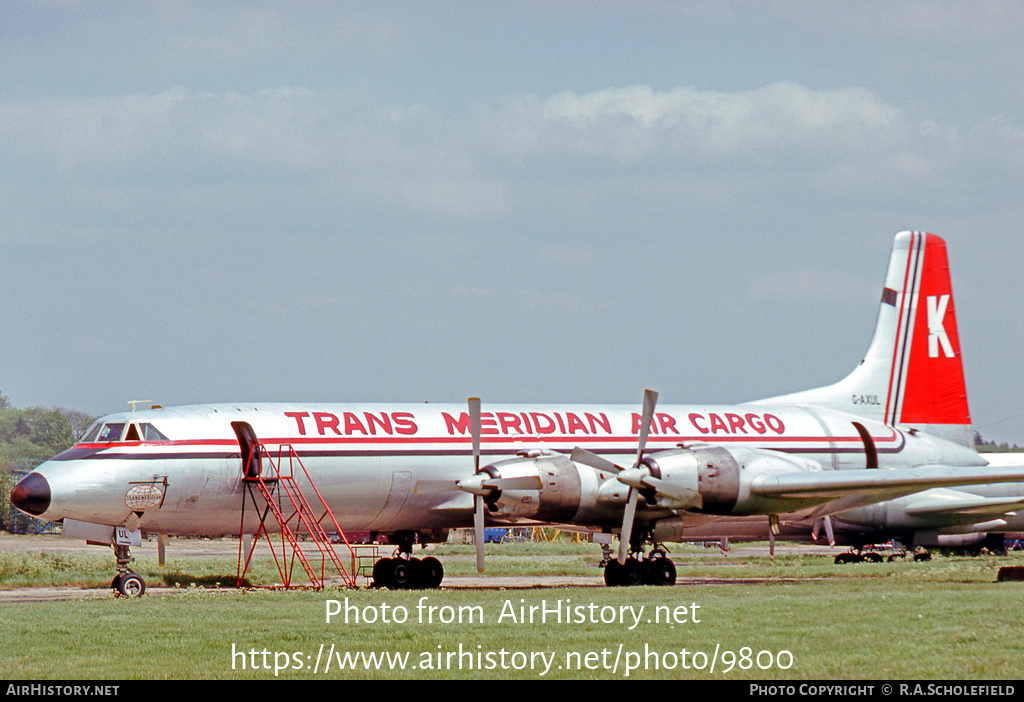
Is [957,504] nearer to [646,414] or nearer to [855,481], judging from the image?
[855,481]

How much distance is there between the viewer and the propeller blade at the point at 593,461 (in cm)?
2675

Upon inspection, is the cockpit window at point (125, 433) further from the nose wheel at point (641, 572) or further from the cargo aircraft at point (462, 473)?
the nose wheel at point (641, 572)

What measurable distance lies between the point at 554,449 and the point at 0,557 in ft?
68.2

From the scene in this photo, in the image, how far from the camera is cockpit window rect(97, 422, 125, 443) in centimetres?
2527

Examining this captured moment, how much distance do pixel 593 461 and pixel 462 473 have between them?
303 cm

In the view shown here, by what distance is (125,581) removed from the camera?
24.7 metres

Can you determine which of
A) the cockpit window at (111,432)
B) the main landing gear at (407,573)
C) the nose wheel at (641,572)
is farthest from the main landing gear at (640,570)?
the cockpit window at (111,432)

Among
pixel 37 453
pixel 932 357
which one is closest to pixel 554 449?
pixel 932 357

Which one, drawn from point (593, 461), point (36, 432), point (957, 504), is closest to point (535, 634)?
point (593, 461)

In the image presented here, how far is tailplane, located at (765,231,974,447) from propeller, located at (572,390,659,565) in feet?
28.2

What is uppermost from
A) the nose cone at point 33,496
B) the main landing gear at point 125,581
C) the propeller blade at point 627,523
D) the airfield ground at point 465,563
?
the nose cone at point 33,496

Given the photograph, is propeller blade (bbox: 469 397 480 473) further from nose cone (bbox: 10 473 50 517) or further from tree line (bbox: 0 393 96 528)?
tree line (bbox: 0 393 96 528)

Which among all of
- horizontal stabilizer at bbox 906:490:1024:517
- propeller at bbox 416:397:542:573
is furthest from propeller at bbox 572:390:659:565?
horizontal stabilizer at bbox 906:490:1024:517

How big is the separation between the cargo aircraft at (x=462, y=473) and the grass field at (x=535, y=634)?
75.3 inches
